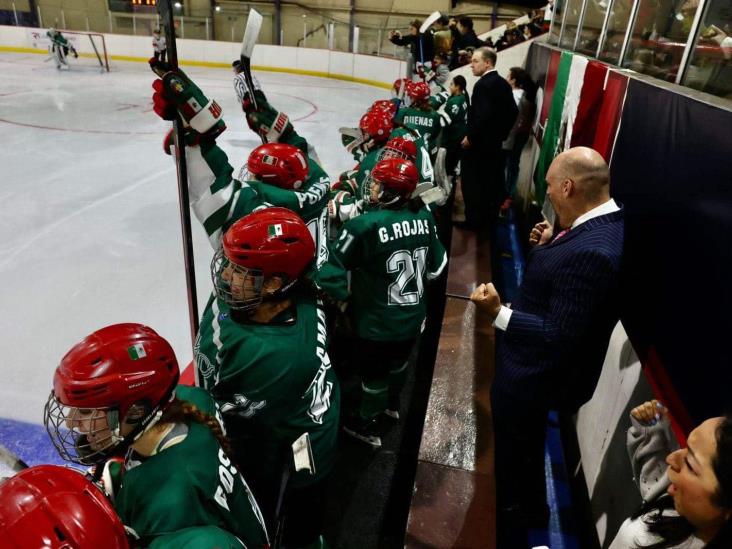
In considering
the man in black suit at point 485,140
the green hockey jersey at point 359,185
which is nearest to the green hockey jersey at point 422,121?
the man in black suit at point 485,140

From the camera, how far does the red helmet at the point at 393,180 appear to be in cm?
232

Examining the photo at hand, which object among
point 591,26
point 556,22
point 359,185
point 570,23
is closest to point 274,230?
point 359,185

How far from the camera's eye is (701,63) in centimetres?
189

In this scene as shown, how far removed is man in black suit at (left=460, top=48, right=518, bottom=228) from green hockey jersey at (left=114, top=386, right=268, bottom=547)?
14.1 ft

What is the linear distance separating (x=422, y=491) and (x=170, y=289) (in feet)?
7.87

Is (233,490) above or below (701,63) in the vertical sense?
below

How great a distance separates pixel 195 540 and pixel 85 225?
4463 mm

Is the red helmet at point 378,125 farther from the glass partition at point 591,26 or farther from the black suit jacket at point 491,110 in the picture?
the glass partition at point 591,26

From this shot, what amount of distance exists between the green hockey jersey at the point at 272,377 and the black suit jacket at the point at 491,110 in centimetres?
369

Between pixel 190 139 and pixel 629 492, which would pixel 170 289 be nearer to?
pixel 190 139

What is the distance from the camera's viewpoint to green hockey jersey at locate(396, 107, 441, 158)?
5234mm

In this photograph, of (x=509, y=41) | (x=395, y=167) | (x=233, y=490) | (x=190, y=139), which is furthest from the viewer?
(x=509, y=41)

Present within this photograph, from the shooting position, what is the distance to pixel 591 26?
4.18 m

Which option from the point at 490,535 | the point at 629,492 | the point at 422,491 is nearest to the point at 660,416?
the point at 629,492
